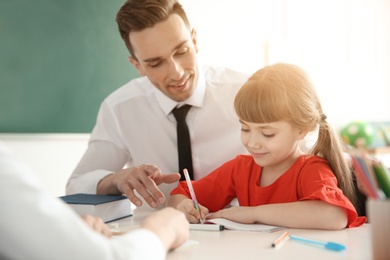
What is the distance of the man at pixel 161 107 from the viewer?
1.84 metres

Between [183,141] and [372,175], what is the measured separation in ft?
4.04

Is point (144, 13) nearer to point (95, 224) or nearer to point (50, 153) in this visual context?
point (95, 224)

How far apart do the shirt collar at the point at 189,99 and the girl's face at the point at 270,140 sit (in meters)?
0.62

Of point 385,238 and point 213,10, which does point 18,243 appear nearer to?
point 385,238

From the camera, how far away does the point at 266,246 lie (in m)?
1.01

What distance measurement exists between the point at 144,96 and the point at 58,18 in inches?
51.3

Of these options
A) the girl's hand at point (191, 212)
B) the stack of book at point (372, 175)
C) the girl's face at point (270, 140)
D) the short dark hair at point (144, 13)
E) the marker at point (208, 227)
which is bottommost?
the girl's hand at point (191, 212)

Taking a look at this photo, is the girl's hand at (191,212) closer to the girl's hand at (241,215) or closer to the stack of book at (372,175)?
the girl's hand at (241,215)

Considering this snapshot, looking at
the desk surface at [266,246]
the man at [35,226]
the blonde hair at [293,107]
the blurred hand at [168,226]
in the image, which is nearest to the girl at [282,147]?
the blonde hair at [293,107]

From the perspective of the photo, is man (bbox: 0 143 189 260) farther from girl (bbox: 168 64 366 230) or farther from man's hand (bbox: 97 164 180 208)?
Answer: man's hand (bbox: 97 164 180 208)

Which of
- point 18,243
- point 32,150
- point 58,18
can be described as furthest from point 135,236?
point 58,18

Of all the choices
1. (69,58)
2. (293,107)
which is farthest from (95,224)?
(69,58)

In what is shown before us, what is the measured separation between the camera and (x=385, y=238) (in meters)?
Answer: 0.79

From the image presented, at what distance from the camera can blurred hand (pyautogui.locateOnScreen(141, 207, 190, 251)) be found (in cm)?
83
